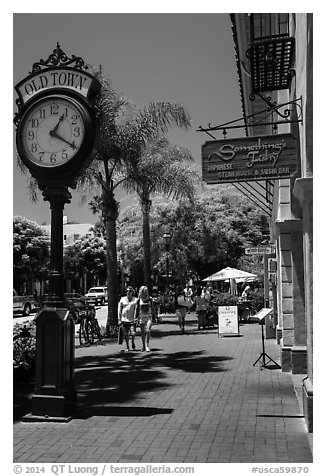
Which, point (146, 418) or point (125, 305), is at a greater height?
point (125, 305)

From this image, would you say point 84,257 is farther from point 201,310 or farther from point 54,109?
point 54,109

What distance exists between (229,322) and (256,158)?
34.2 ft

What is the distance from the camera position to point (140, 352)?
43.4ft

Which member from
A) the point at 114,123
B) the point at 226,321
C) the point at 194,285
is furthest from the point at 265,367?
the point at 194,285

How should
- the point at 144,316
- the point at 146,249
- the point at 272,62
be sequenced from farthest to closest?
the point at 146,249
the point at 144,316
the point at 272,62

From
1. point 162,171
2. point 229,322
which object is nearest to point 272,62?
point 229,322

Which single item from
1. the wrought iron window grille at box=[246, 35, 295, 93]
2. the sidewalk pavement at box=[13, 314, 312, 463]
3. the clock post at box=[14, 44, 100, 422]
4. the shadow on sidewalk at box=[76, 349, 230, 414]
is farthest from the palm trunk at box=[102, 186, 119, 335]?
the clock post at box=[14, 44, 100, 422]

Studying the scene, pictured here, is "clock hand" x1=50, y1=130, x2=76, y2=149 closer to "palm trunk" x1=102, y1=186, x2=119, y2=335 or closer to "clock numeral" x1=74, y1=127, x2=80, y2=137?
"clock numeral" x1=74, y1=127, x2=80, y2=137

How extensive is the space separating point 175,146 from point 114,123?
16.3 feet

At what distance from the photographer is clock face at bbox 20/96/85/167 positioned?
23.0ft

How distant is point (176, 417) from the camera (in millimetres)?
6902

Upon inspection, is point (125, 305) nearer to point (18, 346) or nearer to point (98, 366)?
point (98, 366)

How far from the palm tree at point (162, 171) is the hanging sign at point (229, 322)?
225 inches

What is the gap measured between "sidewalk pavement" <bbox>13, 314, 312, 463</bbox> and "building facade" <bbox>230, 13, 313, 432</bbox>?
2.11 feet
